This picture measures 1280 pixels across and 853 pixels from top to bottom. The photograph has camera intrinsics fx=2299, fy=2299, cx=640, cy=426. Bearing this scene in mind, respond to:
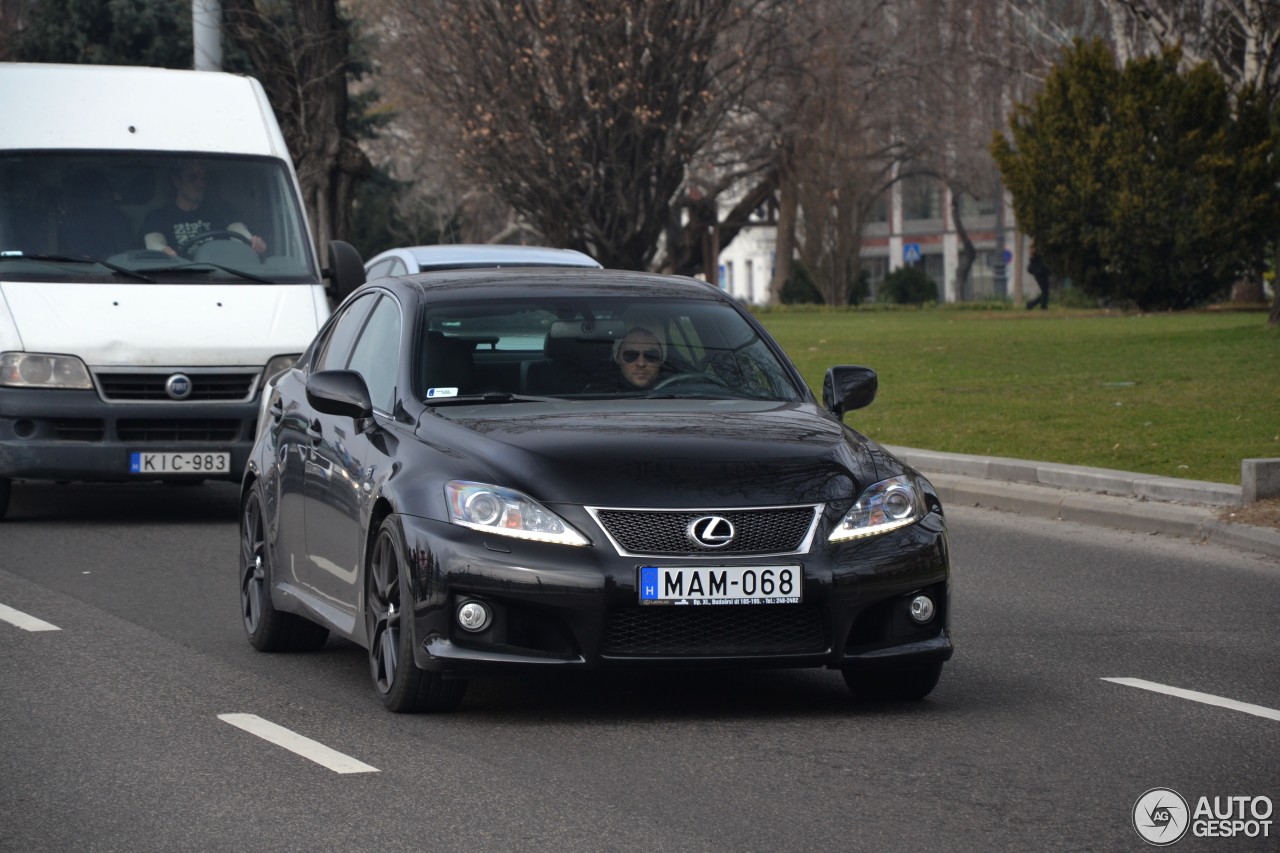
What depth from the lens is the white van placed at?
45.8 ft

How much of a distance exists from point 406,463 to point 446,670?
2.50 feet

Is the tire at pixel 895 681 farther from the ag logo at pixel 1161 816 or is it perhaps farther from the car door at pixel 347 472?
the car door at pixel 347 472

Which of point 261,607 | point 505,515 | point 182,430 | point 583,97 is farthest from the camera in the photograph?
point 583,97

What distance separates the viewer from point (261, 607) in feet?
30.4

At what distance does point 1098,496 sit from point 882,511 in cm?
740

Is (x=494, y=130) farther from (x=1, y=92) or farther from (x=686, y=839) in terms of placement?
(x=686, y=839)

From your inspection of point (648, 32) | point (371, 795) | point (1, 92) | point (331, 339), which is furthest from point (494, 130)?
point (371, 795)

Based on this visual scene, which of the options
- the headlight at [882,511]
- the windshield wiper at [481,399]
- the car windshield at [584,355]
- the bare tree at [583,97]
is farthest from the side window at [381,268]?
the bare tree at [583,97]

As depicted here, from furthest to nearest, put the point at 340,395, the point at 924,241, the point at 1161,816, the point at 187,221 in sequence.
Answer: the point at 924,241 → the point at 187,221 → the point at 340,395 → the point at 1161,816

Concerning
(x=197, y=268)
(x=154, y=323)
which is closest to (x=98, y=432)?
(x=154, y=323)

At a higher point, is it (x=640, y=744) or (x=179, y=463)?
(x=179, y=463)

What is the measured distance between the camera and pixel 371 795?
6359 mm

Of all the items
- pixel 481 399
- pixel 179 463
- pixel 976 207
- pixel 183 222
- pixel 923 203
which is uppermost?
pixel 923 203

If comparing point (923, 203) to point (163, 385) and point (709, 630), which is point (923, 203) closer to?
point (163, 385)
